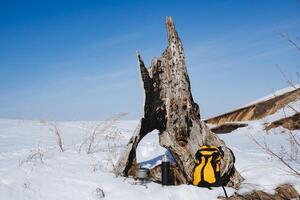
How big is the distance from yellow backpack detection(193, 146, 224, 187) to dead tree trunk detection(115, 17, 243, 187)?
0.99 feet

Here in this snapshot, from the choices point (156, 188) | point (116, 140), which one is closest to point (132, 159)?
point (156, 188)

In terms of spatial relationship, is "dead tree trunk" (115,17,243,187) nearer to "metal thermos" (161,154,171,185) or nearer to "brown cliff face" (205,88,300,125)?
"metal thermos" (161,154,171,185)

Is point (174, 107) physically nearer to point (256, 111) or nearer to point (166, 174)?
point (166, 174)

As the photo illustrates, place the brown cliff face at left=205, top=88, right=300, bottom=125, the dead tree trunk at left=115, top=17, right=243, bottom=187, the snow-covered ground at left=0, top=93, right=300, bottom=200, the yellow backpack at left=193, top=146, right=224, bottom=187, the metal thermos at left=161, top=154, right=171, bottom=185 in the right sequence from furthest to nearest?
1. the brown cliff face at left=205, top=88, right=300, bottom=125
2. the dead tree trunk at left=115, top=17, right=243, bottom=187
3. the metal thermos at left=161, top=154, right=171, bottom=185
4. the yellow backpack at left=193, top=146, right=224, bottom=187
5. the snow-covered ground at left=0, top=93, right=300, bottom=200

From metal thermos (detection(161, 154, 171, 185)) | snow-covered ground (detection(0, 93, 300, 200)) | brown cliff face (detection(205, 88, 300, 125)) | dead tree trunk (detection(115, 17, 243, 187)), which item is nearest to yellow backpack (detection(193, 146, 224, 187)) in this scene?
snow-covered ground (detection(0, 93, 300, 200))

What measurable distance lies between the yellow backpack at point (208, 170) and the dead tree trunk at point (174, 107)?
301mm

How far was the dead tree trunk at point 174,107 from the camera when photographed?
5926 millimetres

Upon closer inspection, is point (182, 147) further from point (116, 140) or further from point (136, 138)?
point (116, 140)

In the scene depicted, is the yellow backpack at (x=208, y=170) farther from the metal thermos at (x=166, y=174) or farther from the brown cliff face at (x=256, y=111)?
the brown cliff face at (x=256, y=111)

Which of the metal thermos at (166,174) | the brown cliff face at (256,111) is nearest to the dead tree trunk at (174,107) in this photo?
the metal thermos at (166,174)

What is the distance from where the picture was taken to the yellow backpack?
5531 mm

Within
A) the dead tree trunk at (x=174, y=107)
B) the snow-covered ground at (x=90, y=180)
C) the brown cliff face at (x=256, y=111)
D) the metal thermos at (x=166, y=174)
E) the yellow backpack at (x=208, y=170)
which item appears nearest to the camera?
the snow-covered ground at (x=90, y=180)

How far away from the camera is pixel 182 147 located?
19.5ft

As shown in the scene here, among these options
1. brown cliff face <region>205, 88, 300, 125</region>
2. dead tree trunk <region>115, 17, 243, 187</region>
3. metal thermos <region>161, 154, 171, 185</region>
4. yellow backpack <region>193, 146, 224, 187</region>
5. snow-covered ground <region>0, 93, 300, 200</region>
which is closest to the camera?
snow-covered ground <region>0, 93, 300, 200</region>
